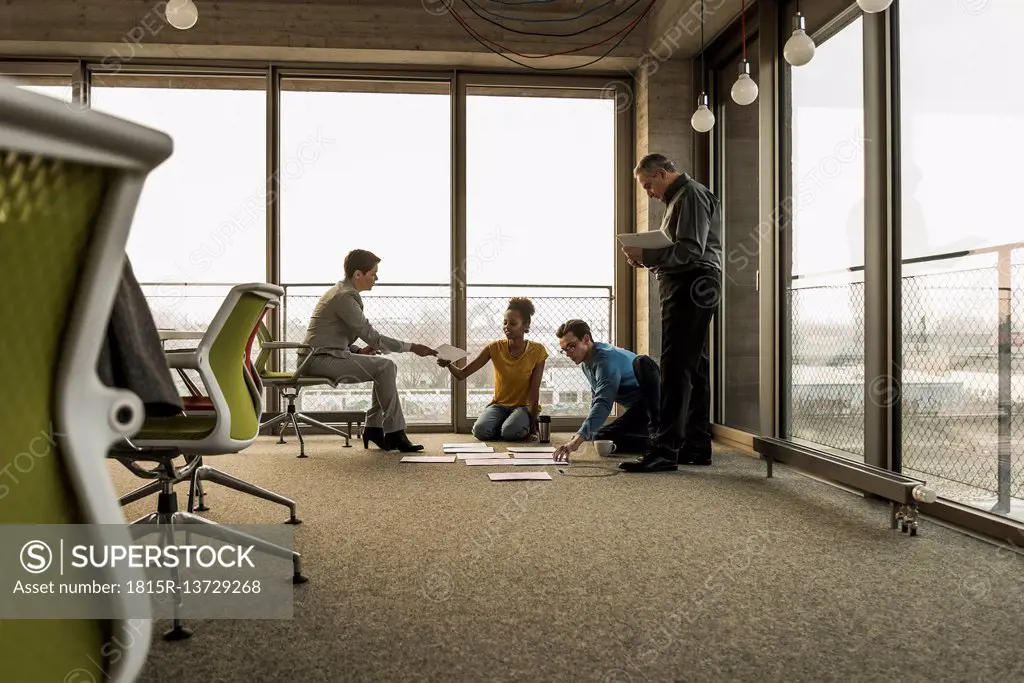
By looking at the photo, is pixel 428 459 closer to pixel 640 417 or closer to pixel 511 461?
pixel 511 461

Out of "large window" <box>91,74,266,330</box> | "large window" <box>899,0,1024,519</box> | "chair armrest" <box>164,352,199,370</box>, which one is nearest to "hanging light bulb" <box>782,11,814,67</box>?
"large window" <box>899,0,1024,519</box>

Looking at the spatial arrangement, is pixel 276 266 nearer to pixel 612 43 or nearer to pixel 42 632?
pixel 612 43

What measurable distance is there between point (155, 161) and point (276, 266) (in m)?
4.79

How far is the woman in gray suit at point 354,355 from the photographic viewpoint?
14.3 feet

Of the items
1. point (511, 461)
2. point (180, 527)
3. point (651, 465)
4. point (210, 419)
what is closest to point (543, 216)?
point (511, 461)

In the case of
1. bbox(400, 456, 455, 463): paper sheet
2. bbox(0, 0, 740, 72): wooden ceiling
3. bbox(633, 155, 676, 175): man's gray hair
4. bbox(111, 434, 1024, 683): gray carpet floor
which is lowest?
bbox(111, 434, 1024, 683): gray carpet floor

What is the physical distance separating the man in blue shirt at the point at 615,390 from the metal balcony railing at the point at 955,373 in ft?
3.20

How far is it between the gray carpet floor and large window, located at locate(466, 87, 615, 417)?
2554 millimetres

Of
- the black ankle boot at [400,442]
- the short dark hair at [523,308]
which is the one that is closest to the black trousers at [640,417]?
the short dark hair at [523,308]

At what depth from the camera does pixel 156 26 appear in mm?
4945

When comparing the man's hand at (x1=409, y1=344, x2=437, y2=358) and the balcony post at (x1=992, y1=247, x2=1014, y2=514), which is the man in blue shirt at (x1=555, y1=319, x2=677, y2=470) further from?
the balcony post at (x1=992, y1=247, x2=1014, y2=514)

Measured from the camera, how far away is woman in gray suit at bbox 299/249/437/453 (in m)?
4.37

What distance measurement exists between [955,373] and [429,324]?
365 centimetres

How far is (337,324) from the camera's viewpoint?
14.5 feet
